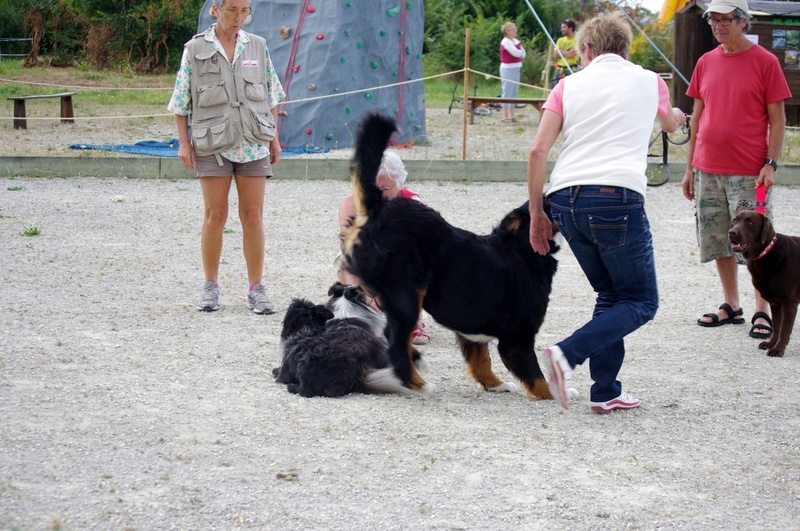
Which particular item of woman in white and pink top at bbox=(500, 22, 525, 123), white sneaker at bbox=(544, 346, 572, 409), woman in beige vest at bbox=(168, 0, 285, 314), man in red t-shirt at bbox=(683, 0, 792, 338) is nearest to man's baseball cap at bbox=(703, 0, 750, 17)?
man in red t-shirt at bbox=(683, 0, 792, 338)

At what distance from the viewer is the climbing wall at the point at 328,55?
15445mm

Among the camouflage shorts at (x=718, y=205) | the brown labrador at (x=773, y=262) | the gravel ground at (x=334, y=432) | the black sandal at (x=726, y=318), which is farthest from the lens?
the black sandal at (x=726, y=318)

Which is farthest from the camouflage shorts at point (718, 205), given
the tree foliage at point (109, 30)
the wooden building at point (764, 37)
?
the tree foliage at point (109, 30)

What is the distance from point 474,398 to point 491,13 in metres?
31.5

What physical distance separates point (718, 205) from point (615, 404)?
7.61 feet

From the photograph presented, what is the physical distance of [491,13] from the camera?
113 ft

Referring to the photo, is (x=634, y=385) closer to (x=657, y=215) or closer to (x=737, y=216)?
(x=737, y=216)

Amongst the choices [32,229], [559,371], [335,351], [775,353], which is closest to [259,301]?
[335,351]

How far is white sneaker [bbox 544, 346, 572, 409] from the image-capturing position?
164 inches

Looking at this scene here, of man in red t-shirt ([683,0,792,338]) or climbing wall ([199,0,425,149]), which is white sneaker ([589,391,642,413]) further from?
climbing wall ([199,0,425,149])

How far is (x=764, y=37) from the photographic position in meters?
19.1

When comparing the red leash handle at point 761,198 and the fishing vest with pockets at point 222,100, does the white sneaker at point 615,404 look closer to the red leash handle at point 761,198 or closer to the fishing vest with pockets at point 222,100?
the red leash handle at point 761,198

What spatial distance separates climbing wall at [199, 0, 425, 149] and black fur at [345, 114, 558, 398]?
11.0 metres

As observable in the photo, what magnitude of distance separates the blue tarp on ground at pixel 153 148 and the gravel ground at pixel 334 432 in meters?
7.01
